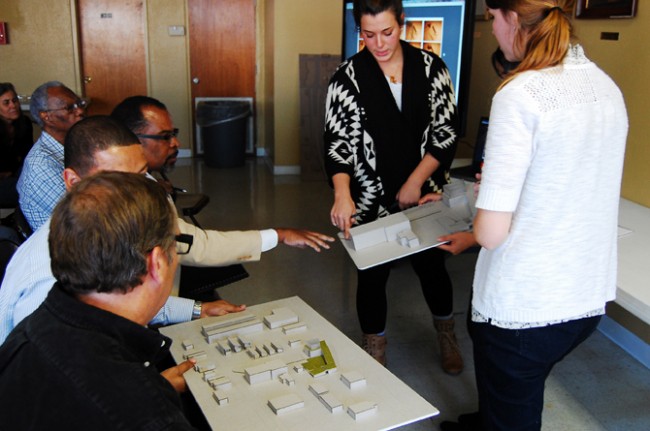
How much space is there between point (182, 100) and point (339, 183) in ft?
17.8

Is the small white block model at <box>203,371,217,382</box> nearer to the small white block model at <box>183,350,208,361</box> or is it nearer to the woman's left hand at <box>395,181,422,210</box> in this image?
the small white block model at <box>183,350,208,361</box>

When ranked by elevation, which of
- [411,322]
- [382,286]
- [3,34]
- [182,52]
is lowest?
[411,322]

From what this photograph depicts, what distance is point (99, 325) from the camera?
1034mm

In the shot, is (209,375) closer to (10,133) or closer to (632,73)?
(632,73)

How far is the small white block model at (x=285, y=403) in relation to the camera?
1.38 m

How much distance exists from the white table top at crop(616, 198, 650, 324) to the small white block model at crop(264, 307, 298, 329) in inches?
37.9

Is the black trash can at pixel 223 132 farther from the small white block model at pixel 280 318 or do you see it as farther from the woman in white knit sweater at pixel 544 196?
the woman in white knit sweater at pixel 544 196

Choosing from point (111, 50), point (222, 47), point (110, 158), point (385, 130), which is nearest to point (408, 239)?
point (385, 130)

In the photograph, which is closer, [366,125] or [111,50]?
[366,125]

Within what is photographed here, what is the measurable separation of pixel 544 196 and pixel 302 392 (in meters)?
0.70

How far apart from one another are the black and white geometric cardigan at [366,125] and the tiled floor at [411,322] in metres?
0.86

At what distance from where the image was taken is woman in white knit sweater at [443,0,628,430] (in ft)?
4.45

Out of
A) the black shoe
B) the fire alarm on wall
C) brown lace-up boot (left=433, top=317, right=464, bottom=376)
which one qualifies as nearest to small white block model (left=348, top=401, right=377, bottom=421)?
the black shoe

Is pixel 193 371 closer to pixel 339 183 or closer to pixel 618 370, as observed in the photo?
pixel 339 183
